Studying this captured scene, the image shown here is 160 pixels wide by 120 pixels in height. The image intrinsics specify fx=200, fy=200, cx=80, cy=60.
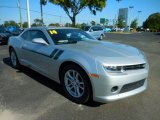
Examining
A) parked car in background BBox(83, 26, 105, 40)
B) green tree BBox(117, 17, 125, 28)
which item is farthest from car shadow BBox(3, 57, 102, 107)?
green tree BBox(117, 17, 125, 28)

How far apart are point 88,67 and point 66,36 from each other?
1.59m

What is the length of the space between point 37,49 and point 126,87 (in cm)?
237

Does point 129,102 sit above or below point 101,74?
below

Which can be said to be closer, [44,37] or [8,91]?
[8,91]

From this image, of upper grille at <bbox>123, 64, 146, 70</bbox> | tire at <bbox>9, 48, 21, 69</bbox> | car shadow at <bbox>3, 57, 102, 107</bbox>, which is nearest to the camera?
upper grille at <bbox>123, 64, 146, 70</bbox>

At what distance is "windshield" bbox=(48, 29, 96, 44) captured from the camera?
181 inches

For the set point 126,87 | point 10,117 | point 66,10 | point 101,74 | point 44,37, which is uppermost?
point 66,10

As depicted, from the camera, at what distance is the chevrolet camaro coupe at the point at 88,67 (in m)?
3.33

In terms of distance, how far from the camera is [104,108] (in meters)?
3.66

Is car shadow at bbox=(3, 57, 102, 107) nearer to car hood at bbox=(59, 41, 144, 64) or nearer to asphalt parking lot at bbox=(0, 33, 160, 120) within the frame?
asphalt parking lot at bbox=(0, 33, 160, 120)

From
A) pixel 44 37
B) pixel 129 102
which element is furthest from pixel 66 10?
pixel 129 102

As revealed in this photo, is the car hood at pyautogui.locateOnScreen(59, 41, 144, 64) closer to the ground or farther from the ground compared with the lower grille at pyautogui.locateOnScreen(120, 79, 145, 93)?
farther from the ground

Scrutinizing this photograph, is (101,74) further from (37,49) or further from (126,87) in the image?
(37,49)

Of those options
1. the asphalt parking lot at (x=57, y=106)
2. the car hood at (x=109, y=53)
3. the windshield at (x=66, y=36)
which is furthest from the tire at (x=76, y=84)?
the windshield at (x=66, y=36)
